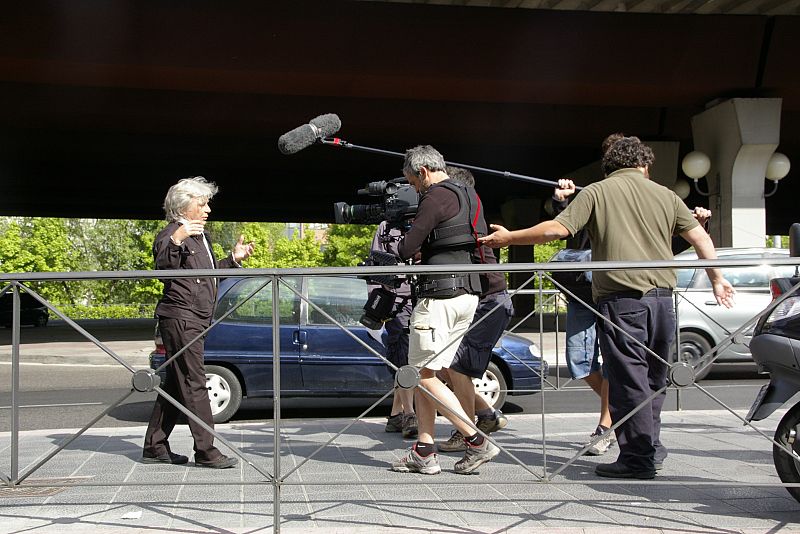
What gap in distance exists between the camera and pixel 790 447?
4.27 metres

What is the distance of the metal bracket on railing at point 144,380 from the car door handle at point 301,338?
3481 mm

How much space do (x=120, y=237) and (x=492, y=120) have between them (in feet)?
119

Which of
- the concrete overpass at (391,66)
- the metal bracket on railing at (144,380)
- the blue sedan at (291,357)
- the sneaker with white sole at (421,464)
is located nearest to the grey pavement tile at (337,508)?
the sneaker with white sole at (421,464)

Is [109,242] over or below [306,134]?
over

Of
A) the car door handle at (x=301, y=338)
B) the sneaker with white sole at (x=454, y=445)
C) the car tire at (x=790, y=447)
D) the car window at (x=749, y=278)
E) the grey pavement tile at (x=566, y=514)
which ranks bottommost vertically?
the sneaker with white sole at (x=454, y=445)

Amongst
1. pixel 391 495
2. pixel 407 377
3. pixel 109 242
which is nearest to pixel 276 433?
pixel 407 377

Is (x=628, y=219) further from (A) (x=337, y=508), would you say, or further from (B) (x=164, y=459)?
(B) (x=164, y=459)

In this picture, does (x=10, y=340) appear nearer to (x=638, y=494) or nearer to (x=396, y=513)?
(x=396, y=513)

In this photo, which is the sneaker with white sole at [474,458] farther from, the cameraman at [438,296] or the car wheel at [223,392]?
the car wheel at [223,392]

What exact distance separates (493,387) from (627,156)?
3327 mm

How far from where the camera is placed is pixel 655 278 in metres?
4.85

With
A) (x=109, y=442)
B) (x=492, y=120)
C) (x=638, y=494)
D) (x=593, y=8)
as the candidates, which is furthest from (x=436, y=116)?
(x=638, y=494)

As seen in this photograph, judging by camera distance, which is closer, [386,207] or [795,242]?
[795,242]

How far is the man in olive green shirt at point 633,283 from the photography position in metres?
4.69
